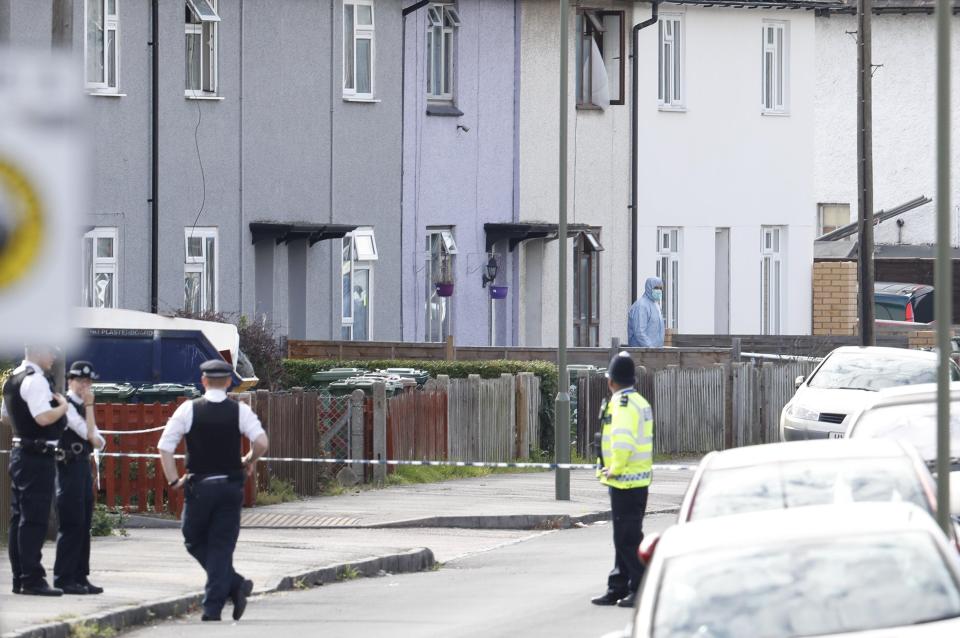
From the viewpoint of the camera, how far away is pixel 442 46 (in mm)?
33750

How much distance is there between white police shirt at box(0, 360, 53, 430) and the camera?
13.3 metres

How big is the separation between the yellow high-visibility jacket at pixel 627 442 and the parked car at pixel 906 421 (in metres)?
2.03

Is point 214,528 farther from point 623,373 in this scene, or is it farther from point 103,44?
point 103,44

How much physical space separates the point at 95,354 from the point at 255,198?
775 centimetres

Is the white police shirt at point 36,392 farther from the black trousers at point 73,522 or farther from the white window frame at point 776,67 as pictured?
the white window frame at point 776,67

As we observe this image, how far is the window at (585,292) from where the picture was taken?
118 feet

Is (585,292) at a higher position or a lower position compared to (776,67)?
lower

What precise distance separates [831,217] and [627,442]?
38.5m

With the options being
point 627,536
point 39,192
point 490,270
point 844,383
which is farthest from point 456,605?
point 490,270

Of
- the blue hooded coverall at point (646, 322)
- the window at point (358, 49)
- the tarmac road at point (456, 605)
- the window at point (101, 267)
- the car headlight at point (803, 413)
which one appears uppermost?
the window at point (358, 49)

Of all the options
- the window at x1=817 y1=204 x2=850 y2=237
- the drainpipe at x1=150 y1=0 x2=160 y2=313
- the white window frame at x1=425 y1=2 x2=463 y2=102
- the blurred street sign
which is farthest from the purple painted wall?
the blurred street sign

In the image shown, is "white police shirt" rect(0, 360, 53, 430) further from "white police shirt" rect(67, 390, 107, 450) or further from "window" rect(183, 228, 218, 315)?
"window" rect(183, 228, 218, 315)

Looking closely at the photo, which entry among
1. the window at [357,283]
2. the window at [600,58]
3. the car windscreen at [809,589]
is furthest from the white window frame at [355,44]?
the car windscreen at [809,589]

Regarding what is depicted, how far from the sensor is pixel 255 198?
30.5 m
